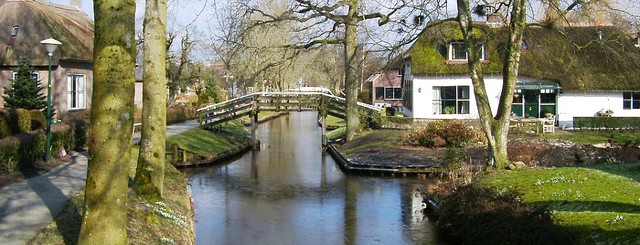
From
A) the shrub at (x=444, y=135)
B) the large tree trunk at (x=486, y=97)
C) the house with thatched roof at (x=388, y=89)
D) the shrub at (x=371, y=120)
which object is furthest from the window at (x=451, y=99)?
the house with thatched roof at (x=388, y=89)

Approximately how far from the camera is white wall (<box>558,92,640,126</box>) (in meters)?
36.8

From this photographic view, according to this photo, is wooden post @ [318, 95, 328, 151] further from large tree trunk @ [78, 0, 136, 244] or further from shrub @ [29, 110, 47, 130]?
large tree trunk @ [78, 0, 136, 244]

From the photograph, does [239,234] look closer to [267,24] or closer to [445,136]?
[445,136]

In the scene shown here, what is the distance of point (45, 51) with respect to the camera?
27.8 m

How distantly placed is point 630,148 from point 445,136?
7420 millimetres

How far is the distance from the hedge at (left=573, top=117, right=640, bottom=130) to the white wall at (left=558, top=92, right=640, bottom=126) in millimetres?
1468

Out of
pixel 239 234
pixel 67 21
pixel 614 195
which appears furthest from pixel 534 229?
pixel 67 21

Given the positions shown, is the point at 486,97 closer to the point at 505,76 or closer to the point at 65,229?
the point at 505,76

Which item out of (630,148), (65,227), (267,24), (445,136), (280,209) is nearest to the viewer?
(65,227)

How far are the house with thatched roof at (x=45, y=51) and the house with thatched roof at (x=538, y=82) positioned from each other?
17365mm

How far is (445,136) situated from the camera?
26.5 metres

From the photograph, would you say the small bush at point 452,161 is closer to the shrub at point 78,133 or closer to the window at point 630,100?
the shrub at point 78,133

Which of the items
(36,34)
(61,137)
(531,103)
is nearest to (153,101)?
(61,137)

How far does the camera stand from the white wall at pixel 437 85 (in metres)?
36.3
